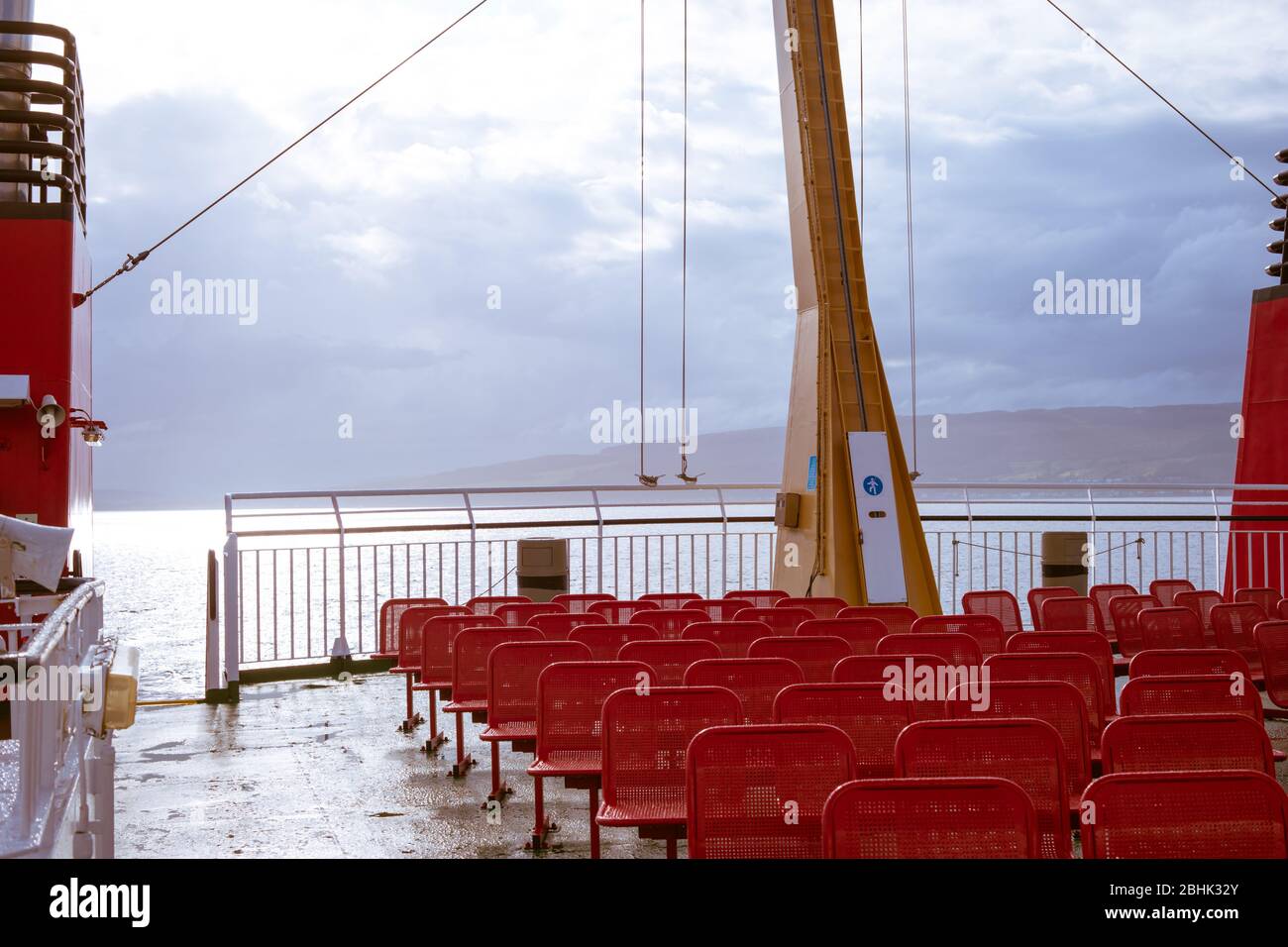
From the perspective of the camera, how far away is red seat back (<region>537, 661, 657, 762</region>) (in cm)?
489

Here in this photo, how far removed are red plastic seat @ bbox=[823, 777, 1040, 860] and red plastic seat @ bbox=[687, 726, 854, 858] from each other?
1.96 feet

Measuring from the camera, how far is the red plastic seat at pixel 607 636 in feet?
20.1

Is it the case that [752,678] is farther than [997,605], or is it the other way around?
[997,605]

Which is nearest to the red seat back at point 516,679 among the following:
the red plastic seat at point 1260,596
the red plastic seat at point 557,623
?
the red plastic seat at point 557,623

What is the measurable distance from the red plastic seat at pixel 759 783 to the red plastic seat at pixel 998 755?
0.22 m

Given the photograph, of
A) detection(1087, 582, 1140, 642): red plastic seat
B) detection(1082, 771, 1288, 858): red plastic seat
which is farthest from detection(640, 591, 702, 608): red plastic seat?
detection(1082, 771, 1288, 858): red plastic seat

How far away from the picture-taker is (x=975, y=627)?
6578mm

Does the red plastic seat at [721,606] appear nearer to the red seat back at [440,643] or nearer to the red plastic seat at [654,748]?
the red seat back at [440,643]

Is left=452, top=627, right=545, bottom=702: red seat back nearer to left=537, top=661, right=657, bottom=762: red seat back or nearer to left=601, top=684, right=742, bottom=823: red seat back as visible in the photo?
left=537, top=661, right=657, bottom=762: red seat back

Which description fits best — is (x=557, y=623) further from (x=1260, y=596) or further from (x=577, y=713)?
(x=1260, y=596)

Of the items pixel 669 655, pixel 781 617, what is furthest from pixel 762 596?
pixel 669 655

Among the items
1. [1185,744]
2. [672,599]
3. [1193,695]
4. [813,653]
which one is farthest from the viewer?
[672,599]

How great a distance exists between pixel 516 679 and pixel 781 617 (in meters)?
2.26
